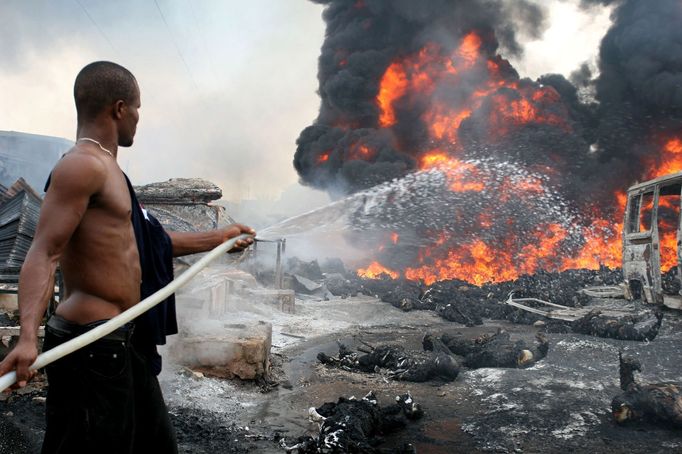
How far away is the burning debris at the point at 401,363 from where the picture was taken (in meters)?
6.11

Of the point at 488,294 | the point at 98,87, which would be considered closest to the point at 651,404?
the point at 98,87

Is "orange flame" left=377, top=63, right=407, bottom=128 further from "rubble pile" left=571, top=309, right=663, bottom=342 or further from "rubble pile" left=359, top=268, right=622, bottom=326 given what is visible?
"rubble pile" left=571, top=309, right=663, bottom=342

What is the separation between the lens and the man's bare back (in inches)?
80.6

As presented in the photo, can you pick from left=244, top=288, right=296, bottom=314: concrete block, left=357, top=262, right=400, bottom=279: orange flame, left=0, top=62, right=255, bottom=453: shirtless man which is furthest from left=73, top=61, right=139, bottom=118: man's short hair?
left=357, top=262, right=400, bottom=279: orange flame

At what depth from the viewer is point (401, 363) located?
648 centimetres

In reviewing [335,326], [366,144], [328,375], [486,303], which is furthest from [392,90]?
[328,375]

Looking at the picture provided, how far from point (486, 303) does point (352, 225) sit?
13.4 m

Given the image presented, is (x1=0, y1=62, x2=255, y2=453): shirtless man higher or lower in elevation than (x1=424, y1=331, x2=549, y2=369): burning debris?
higher

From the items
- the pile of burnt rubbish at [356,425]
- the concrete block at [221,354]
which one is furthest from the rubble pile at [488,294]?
the pile of burnt rubbish at [356,425]

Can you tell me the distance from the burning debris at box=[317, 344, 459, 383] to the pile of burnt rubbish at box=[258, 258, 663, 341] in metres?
3.11

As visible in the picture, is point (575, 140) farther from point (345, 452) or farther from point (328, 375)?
point (345, 452)

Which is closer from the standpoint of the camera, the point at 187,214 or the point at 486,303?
the point at 187,214

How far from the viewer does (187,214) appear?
8789 mm

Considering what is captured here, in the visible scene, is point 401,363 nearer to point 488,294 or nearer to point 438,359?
point 438,359
